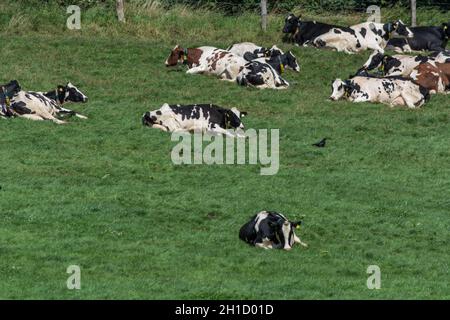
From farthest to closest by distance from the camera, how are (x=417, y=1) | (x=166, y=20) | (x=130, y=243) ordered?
(x=417, y=1) < (x=166, y=20) < (x=130, y=243)

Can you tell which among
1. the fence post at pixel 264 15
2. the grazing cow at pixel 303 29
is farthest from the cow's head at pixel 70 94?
the fence post at pixel 264 15

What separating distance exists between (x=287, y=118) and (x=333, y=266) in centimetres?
979

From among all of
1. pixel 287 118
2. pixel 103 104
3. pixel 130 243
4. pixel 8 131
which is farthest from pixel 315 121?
pixel 130 243

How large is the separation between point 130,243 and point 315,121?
948 centimetres

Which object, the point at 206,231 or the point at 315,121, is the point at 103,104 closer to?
the point at 315,121

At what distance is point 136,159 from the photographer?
26.1 m

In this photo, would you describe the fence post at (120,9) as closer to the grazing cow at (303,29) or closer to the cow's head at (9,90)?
the grazing cow at (303,29)

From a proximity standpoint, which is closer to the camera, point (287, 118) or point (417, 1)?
point (287, 118)

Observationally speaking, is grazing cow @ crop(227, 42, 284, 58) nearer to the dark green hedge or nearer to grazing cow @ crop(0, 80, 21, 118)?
the dark green hedge

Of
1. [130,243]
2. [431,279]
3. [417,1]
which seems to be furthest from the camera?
[417,1]

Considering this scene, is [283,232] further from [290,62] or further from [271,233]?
[290,62]

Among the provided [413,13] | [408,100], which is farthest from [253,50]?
[413,13]

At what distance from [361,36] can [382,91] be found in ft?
18.5
